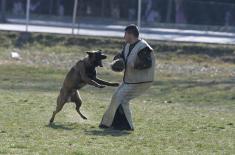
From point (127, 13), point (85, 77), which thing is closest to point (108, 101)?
point (85, 77)

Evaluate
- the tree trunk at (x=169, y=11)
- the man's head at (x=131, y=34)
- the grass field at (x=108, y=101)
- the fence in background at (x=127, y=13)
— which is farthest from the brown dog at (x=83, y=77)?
the tree trunk at (x=169, y=11)

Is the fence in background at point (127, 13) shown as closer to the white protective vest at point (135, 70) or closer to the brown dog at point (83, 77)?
the brown dog at point (83, 77)

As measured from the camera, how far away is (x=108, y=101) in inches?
774

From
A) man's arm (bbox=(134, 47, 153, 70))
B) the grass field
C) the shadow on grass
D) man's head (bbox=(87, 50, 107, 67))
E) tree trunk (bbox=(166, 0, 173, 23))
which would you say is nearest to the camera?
the grass field

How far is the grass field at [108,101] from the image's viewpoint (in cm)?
1170

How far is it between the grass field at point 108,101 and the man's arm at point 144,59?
107 centimetres

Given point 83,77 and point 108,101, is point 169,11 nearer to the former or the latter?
point 108,101

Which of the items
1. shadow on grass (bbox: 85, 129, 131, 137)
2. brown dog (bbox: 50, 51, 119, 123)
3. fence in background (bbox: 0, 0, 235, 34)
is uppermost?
brown dog (bbox: 50, 51, 119, 123)

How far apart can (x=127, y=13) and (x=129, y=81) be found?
29197 mm

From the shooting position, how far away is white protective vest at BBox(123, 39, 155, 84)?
13.6m

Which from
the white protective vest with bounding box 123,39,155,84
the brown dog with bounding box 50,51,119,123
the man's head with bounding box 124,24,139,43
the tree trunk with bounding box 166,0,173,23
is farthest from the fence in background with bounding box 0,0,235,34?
the man's head with bounding box 124,24,139,43

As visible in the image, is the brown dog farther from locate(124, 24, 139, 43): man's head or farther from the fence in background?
the fence in background

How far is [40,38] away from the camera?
3434cm

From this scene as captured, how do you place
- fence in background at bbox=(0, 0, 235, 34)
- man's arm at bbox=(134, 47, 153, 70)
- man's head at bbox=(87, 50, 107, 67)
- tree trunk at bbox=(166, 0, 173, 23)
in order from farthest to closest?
tree trunk at bbox=(166, 0, 173, 23) → fence in background at bbox=(0, 0, 235, 34) → man's head at bbox=(87, 50, 107, 67) → man's arm at bbox=(134, 47, 153, 70)
